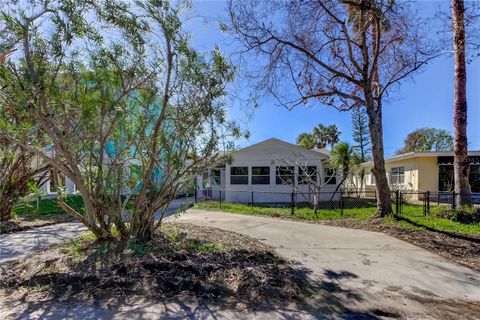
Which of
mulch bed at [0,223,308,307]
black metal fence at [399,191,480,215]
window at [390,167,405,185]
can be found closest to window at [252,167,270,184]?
black metal fence at [399,191,480,215]

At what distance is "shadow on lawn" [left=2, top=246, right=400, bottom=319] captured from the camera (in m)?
3.55

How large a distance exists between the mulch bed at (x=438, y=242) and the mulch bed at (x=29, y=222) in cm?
845

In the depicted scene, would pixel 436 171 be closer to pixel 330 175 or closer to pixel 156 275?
pixel 330 175

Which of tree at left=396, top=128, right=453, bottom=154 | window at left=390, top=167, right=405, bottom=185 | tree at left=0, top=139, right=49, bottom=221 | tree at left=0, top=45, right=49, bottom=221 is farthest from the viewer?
tree at left=396, top=128, right=453, bottom=154

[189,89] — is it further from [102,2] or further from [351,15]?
[351,15]

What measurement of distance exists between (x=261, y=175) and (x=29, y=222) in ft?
40.0

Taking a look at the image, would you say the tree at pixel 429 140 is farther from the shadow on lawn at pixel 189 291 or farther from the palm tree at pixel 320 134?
the shadow on lawn at pixel 189 291

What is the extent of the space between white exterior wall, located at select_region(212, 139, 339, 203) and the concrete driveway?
1014cm

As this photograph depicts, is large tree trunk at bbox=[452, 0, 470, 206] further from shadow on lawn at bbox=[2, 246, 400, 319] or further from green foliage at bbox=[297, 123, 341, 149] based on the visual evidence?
green foliage at bbox=[297, 123, 341, 149]

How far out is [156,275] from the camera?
440 centimetres

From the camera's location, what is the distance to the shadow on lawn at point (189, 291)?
3.55 metres

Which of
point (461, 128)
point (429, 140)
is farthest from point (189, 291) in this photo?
point (429, 140)

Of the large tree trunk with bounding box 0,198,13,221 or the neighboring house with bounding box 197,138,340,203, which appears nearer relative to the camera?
the large tree trunk with bounding box 0,198,13,221

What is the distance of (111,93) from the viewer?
215 inches
